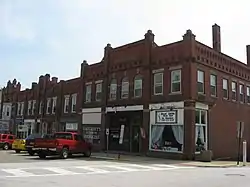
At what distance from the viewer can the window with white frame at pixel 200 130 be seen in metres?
25.8

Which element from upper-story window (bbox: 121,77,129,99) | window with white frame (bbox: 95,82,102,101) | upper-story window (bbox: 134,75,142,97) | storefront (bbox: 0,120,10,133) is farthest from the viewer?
storefront (bbox: 0,120,10,133)

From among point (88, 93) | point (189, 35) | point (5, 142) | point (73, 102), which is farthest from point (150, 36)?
point (5, 142)

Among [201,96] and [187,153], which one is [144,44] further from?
[187,153]

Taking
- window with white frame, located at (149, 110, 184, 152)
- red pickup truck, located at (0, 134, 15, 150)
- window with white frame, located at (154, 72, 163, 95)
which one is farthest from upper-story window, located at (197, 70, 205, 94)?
red pickup truck, located at (0, 134, 15, 150)

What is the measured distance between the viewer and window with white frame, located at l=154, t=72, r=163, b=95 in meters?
27.9

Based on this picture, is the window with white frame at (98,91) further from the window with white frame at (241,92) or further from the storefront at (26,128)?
the storefront at (26,128)

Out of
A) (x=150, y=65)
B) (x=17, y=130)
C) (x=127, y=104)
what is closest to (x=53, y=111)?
(x=17, y=130)

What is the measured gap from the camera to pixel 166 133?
87.8ft

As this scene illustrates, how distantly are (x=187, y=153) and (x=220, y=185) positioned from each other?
12681 mm

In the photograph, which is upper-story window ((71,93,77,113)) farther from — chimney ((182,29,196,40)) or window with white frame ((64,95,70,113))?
chimney ((182,29,196,40))

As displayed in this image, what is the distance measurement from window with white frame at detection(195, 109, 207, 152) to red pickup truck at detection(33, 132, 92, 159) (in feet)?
27.6

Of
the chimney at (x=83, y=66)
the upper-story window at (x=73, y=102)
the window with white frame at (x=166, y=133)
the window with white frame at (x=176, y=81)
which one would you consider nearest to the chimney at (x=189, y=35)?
the window with white frame at (x=176, y=81)

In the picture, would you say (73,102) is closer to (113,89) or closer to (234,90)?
(113,89)

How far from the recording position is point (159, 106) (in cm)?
2728
